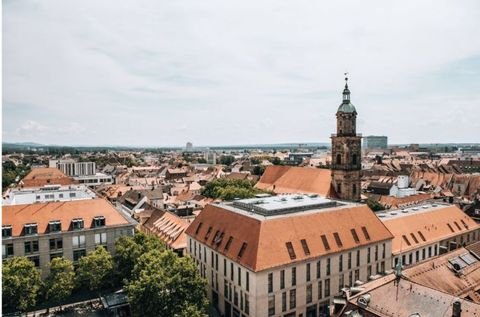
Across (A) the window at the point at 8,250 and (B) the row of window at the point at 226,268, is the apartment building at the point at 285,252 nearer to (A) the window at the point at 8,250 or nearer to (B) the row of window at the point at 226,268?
(B) the row of window at the point at 226,268

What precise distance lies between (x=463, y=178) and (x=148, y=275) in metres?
133

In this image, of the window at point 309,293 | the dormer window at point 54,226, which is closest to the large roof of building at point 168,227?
the dormer window at point 54,226

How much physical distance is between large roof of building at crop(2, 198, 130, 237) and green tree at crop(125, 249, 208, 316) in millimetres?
21305

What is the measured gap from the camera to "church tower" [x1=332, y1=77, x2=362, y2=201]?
84.9 meters

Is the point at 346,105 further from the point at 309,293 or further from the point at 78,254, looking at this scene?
the point at 78,254

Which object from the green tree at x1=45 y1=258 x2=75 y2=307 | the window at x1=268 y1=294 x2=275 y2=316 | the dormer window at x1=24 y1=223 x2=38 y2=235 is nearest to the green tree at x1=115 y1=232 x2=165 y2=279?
the green tree at x1=45 y1=258 x2=75 y2=307

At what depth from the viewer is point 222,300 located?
164ft

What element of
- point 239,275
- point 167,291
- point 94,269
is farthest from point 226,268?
point 94,269

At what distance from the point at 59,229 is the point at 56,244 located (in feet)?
7.21

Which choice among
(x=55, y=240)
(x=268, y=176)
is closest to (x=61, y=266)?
(x=55, y=240)

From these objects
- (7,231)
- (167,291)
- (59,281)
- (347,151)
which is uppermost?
(347,151)

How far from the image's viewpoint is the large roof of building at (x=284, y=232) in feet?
147

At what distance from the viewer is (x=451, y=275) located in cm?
3797

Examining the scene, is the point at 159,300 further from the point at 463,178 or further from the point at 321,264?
the point at 463,178
